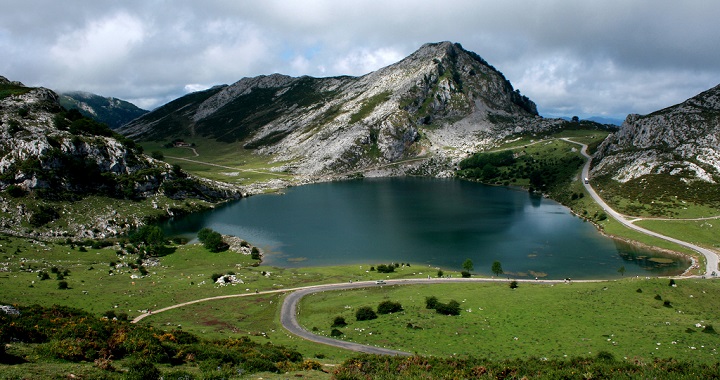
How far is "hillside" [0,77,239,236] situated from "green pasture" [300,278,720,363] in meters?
102

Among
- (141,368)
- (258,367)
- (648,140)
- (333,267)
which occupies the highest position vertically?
(648,140)

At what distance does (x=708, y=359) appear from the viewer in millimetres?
36531

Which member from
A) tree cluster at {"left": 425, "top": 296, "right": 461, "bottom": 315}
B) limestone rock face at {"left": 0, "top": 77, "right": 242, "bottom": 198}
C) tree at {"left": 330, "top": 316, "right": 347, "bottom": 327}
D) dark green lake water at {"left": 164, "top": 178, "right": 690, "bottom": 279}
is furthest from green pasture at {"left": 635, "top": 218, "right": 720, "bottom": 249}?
limestone rock face at {"left": 0, "top": 77, "right": 242, "bottom": 198}

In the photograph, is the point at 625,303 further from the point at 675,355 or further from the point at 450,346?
the point at 450,346

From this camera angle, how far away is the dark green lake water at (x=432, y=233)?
301ft

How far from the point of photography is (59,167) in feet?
444

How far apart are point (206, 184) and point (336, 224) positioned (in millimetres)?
81352

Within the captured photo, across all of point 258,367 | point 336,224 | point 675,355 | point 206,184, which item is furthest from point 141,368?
point 206,184

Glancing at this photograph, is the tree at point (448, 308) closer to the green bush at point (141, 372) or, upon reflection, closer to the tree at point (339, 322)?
the tree at point (339, 322)

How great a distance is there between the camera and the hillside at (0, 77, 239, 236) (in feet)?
392

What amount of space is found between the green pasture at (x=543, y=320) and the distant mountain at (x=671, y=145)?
102 m

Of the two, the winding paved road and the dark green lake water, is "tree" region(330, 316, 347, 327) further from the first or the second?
the dark green lake water

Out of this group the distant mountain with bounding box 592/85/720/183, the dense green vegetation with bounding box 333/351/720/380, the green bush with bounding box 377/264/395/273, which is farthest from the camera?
the distant mountain with bounding box 592/85/720/183

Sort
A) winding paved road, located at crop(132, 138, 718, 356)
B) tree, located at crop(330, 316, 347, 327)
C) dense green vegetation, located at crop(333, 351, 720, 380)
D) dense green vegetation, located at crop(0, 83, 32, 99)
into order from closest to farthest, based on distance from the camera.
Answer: dense green vegetation, located at crop(333, 351, 720, 380), winding paved road, located at crop(132, 138, 718, 356), tree, located at crop(330, 316, 347, 327), dense green vegetation, located at crop(0, 83, 32, 99)
